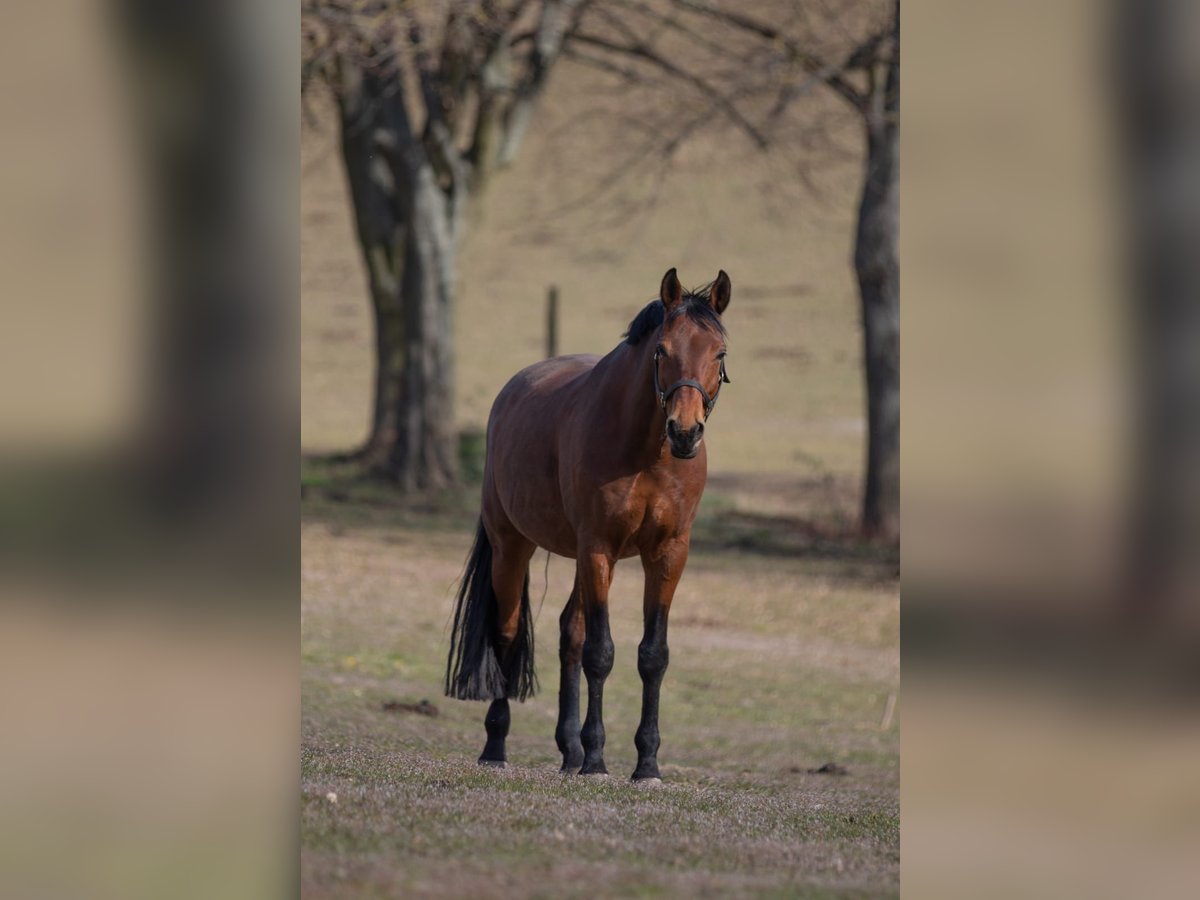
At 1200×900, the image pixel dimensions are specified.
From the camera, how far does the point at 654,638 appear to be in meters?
6.50

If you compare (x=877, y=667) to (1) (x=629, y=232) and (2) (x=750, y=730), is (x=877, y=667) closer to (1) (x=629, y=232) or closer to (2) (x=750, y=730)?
(2) (x=750, y=730)

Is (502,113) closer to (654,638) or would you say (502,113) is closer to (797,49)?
(797,49)

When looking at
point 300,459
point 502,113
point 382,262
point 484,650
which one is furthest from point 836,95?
point 300,459

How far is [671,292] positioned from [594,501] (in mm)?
947

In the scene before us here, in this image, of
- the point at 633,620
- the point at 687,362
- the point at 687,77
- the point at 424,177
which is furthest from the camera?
the point at 424,177

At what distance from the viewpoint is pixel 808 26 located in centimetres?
1524

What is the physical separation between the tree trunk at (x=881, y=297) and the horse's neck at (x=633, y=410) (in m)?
9.02

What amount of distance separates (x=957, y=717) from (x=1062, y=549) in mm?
385

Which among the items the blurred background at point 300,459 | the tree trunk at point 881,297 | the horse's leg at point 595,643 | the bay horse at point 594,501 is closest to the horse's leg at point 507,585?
the bay horse at point 594,501

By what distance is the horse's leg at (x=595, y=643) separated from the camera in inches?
250

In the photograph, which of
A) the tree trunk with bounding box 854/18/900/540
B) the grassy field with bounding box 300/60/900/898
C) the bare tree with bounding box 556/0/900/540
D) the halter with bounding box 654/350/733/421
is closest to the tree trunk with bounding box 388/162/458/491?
the grassy field with bounding box 300/60/900/898

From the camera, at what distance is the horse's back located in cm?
682

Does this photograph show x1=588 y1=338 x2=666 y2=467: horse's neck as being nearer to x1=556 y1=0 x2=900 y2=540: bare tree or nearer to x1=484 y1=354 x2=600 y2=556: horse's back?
x1=484 y1=354 x2=600 y2=556: horse's back

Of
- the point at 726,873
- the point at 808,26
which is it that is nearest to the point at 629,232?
the point at 808,26
